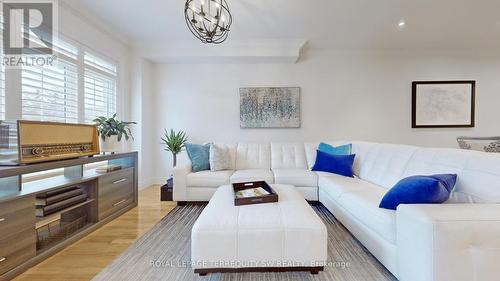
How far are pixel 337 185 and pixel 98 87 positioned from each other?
3.61 meters

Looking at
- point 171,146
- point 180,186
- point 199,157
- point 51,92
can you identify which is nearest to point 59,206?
point 180,186

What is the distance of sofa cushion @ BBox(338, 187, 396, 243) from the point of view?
154 centimetres

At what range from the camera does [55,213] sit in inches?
76.6

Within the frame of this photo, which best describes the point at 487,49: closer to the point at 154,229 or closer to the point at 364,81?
the point at 364,81

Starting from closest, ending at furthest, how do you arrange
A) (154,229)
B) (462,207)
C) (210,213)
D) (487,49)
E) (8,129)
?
(462,207), (210,213), (8,129), (154,229), (487,49)

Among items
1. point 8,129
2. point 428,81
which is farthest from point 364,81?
point 8,129

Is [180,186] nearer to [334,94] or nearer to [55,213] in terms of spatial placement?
[55,213]

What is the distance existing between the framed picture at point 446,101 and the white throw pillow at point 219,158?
370 centimetres

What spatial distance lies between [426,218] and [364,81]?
12.4ft

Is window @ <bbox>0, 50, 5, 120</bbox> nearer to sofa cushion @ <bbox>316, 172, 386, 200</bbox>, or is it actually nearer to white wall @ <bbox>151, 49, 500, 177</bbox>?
white wall @ <bbox>151, 49, 500, 177</bbox>

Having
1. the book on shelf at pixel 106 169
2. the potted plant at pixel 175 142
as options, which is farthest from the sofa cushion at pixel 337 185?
the book on shelf at pixel 106 169

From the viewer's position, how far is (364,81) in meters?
4.40

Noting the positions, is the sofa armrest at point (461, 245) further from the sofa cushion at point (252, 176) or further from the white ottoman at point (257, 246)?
the sofa cushion at point (252, 176)

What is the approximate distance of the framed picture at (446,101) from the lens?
14.2 feet
